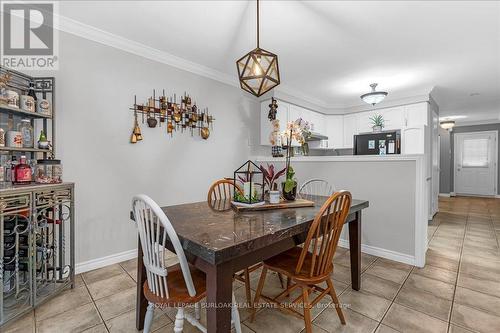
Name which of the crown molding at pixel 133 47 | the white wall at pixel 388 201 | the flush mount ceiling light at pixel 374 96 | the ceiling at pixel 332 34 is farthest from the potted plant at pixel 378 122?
the crown molding at pixel 133 47

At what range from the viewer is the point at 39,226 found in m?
1.83

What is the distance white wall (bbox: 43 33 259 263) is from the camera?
232 cm

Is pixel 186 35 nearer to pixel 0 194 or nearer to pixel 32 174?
pixel 32 174

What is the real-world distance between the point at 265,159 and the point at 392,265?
2163 mm

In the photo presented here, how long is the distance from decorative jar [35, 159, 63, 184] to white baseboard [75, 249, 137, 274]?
926mm

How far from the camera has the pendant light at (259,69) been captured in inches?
70.6

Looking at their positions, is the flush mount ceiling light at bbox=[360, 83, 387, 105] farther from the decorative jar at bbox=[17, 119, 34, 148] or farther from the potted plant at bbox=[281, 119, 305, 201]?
the decorative jar at bbox=[17, 119, 34, 148]

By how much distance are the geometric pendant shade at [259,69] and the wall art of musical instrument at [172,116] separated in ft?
4.46

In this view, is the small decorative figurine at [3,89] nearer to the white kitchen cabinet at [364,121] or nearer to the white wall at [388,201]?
the white wall at [388,201]

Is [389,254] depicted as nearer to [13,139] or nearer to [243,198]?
[243,198]

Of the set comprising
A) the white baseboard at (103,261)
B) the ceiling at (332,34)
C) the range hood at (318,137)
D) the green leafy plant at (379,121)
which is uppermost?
the ceiling at (332,34)

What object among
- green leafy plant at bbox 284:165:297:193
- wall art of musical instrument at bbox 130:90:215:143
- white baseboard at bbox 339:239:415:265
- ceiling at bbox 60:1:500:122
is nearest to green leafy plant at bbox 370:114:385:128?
ceiling at bbox 60:1:500:122

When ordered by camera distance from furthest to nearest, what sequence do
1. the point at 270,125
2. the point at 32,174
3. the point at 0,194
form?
1. the point at 270,125
2. the point at 32,174
3. the point at 0,194

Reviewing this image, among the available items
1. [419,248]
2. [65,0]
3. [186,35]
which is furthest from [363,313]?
[65,0]
